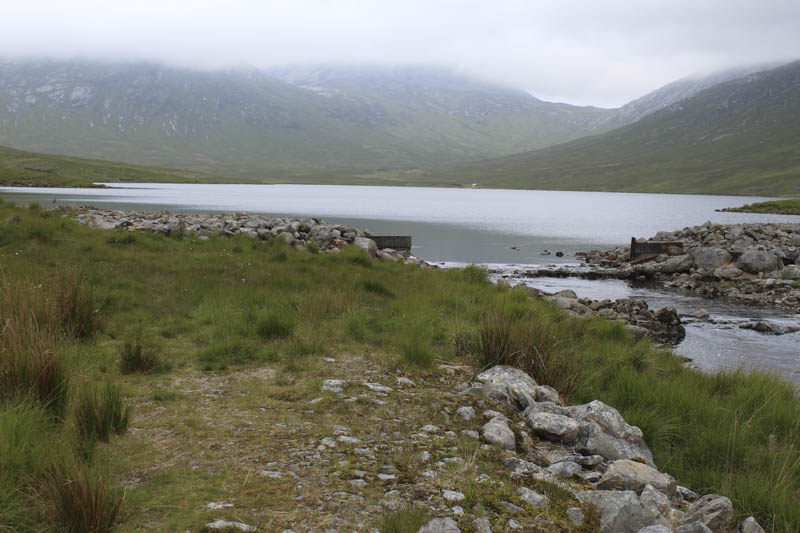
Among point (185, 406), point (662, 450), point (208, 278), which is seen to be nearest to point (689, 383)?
point (662, 450)

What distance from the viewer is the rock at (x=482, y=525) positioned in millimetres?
3860

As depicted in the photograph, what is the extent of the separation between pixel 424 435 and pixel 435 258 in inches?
1175

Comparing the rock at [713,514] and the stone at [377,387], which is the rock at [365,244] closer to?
the stone at [377,387]

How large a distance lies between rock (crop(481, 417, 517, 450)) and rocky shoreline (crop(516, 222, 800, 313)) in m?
22.7

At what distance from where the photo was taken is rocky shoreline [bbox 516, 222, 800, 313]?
84.8ft

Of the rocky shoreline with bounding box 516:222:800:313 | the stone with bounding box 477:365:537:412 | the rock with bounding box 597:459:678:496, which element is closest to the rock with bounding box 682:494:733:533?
the rock with bounding box 597:459:678:496

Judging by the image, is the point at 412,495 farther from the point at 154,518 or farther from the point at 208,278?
the point at 208,278

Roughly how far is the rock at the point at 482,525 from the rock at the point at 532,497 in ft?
1.72

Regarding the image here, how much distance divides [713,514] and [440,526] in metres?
2.43

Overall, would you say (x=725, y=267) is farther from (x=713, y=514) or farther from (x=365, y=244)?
(x=713, y=514)

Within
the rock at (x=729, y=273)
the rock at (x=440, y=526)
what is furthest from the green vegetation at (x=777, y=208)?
the rock at (x=440, y=526)

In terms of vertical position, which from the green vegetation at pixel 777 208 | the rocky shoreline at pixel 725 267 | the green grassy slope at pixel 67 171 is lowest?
the rocky shoreline at pixel 725 267

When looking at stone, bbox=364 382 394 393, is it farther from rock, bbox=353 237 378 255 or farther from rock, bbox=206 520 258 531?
rock, bbox=353 237 378 255

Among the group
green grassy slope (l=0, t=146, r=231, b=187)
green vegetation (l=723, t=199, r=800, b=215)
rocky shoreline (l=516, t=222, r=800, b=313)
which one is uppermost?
green grassy slope (l=0, t=146, r=231, b=187)
